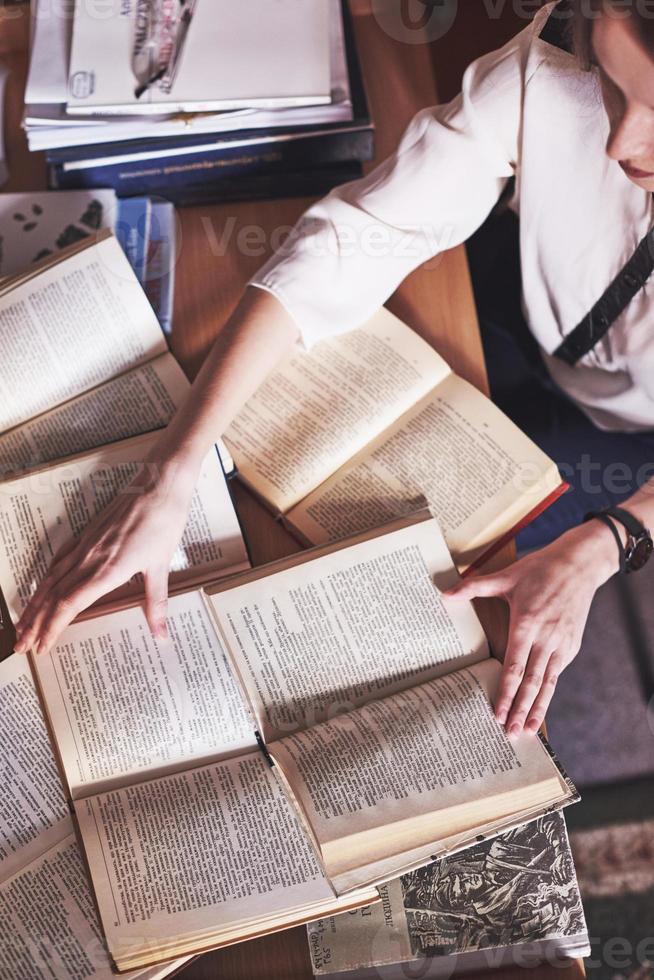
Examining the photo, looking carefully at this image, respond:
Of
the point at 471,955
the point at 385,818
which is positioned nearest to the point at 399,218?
the point at 385,818

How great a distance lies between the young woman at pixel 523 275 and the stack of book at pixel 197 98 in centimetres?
16

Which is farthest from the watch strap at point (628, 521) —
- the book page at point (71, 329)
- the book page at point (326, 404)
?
the book page at point (71, 329)

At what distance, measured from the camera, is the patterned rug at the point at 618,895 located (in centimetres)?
146

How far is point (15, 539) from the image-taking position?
0.81 metres

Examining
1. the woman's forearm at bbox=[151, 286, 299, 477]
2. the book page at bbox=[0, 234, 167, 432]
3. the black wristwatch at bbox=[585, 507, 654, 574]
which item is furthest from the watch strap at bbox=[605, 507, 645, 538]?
the book page at bbox=[0, 234, 167, 432]

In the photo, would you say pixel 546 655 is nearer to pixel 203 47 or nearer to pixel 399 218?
pixel 399 218

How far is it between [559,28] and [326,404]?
1.44 ft

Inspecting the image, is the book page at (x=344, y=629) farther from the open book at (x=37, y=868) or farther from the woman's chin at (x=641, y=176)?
the woman's chin at (x=641, y=176)

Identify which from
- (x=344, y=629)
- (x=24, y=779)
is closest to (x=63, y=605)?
(x=24, y=779)

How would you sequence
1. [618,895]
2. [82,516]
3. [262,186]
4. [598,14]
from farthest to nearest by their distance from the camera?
[618,895] < [262,186] < [82,516] < [598,14]

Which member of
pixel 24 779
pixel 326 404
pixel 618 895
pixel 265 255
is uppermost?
pixel 265 255

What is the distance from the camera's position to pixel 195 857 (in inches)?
27.1

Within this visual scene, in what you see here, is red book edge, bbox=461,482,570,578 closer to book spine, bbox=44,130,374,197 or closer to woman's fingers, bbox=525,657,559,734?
woman's fingers, bbox=525,657,559,734

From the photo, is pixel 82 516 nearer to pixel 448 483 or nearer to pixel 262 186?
pixel 448 483
